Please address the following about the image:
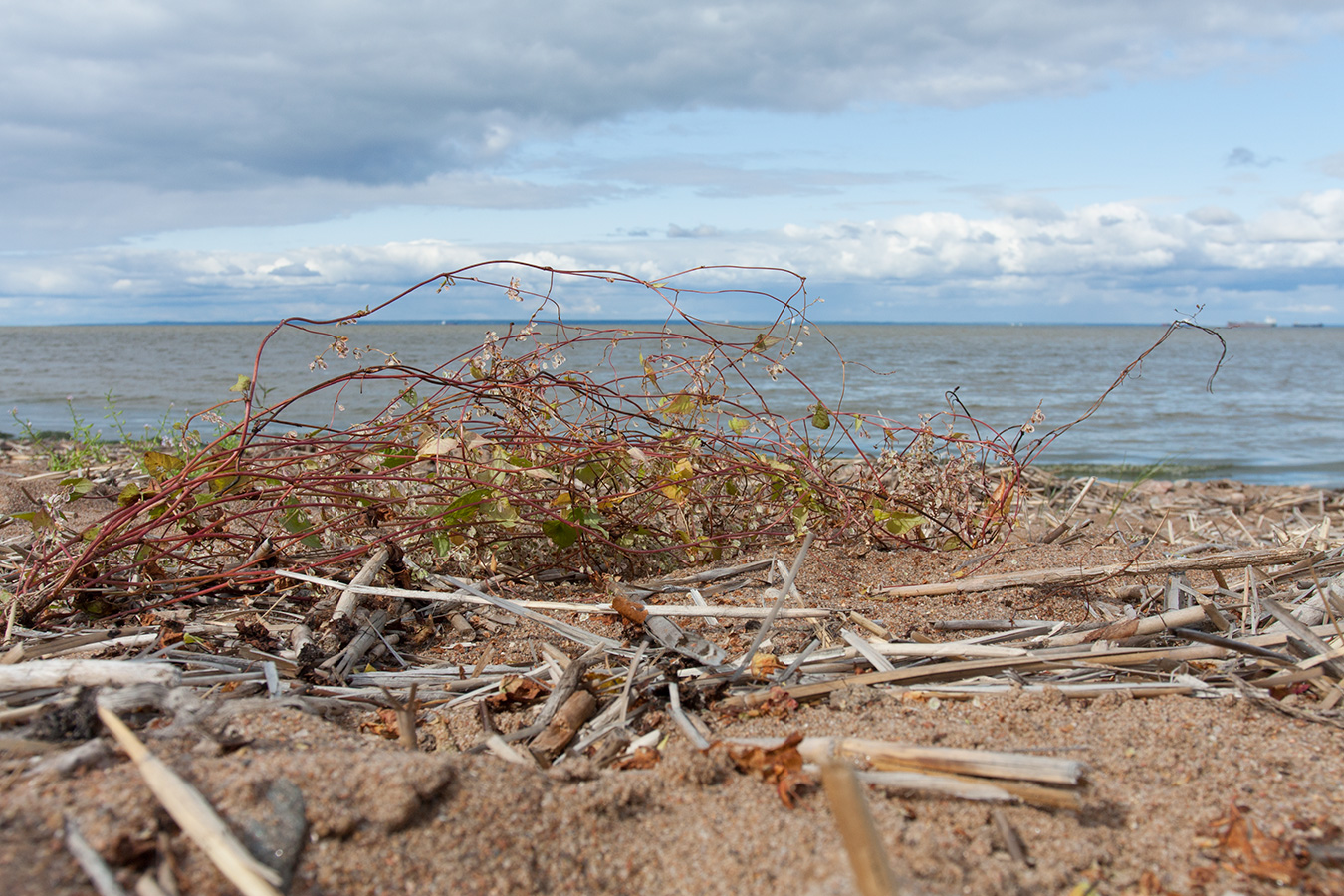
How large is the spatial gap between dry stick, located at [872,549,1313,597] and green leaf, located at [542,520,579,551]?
117cm

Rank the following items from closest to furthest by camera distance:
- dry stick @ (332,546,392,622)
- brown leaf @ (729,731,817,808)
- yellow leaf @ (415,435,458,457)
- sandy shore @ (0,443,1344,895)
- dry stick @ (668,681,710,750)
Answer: sandy shore @ (0,443,1344,895) → brown leaf @ (729,731,817,808) → dry stick @ (668,681,710,750) → dry stick @ (332,546,392,622) → yellow leaf @ (415,435,458,457)

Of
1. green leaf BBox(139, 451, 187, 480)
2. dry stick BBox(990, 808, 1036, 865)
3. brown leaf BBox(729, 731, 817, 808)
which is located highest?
green leaf BBox(139, 451, 187, 480)

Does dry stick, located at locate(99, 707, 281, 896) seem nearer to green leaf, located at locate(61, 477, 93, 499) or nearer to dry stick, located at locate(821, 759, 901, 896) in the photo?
dry stick, located at locate(821, 759, 901, 896)

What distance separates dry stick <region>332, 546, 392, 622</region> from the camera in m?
2.69

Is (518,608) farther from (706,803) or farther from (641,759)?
(706,803)

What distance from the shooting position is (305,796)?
58.3 inches

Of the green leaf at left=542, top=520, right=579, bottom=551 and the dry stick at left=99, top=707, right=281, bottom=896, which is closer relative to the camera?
the dry stick at left=99, top=707, right=281, bottom=896

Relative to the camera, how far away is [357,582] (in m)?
2.82

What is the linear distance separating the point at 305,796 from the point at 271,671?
2.90 ft

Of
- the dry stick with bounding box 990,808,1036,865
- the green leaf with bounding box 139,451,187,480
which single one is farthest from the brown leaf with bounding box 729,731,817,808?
the green leaf with bounding box 139,451,187,480

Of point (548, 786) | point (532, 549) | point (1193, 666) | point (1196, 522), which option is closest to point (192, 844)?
point (548, 786)

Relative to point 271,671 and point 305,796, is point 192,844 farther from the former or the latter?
point 271,671

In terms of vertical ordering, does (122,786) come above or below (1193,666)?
above

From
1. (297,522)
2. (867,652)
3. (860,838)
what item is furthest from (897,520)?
(860,838)
